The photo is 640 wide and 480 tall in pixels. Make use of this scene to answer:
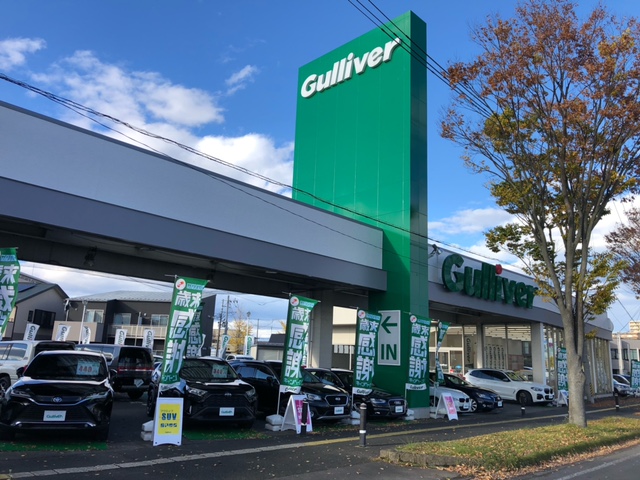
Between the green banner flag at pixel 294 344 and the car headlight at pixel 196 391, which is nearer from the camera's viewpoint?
the car headlight at pixel 196 391

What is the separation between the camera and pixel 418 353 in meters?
17.8

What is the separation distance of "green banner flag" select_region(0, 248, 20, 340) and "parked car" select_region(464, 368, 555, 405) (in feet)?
72.4

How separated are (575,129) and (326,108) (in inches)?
439

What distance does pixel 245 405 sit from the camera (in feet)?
38.7

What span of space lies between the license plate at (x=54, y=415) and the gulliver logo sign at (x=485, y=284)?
15.6 m

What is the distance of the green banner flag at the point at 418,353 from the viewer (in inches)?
690

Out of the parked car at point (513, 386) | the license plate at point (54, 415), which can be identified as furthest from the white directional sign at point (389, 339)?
the license plate at point (54, 415)

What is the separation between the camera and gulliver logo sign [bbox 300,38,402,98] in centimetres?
2033

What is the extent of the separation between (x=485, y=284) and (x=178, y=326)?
1690cm

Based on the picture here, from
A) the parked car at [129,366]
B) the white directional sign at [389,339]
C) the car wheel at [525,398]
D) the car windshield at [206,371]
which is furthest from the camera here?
the car wheel at [525,398]

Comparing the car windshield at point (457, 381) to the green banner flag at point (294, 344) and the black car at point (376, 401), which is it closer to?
the black car at point (376, 401)

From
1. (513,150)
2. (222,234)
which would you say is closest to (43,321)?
(222,234)

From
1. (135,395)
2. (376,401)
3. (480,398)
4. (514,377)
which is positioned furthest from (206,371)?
(514,377)

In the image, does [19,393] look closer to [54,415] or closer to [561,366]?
[54,415]
